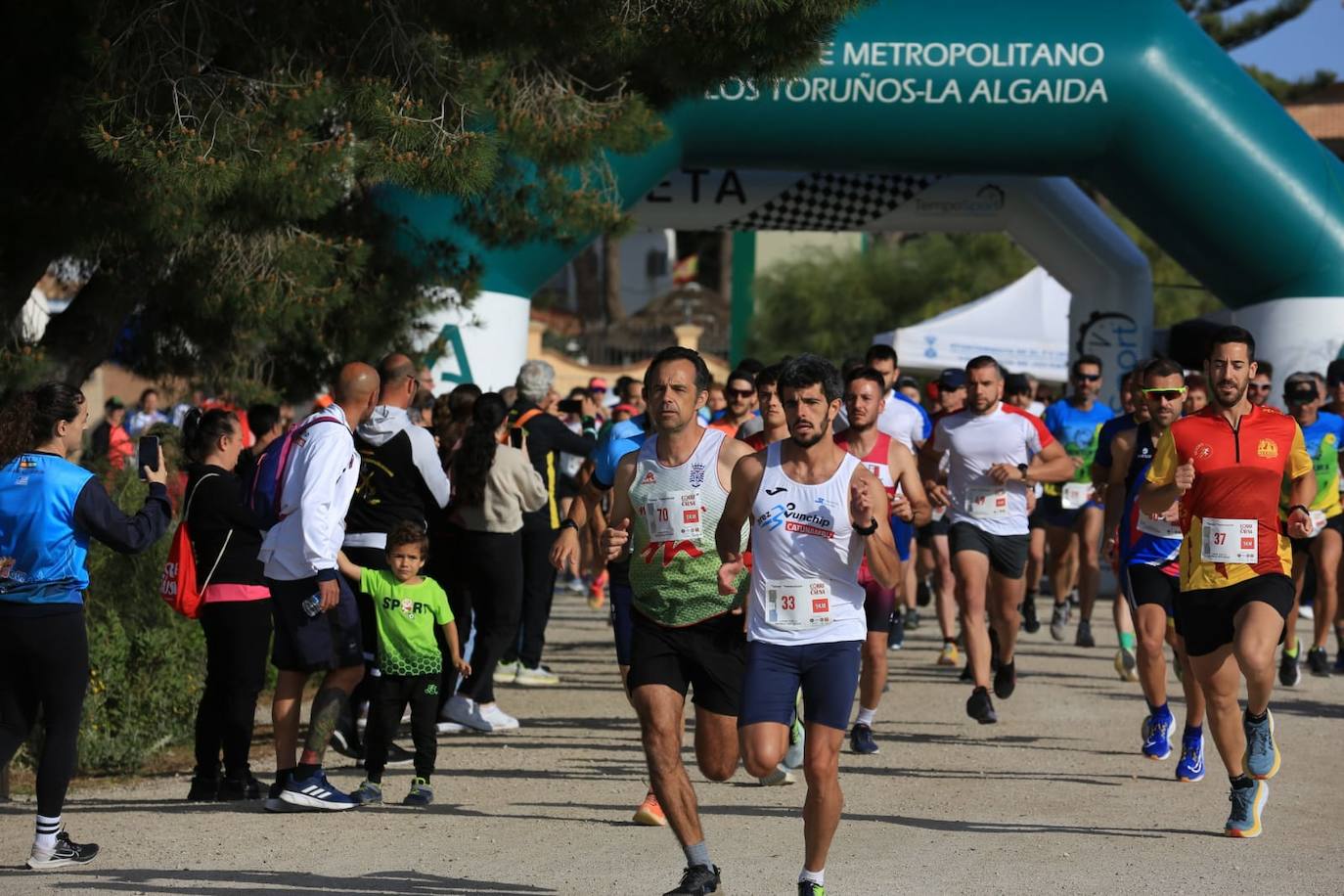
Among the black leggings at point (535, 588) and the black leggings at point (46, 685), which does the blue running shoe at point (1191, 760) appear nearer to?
the black leggings at point (535, 588)

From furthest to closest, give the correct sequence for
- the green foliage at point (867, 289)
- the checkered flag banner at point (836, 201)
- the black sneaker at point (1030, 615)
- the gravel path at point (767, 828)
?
1. the green foliage at point (867, 289)
2. the checkered flag banner at point (836, 201)
3. the black sneaker at point (1030, 615)
4. the gravel path at point (767, 828)

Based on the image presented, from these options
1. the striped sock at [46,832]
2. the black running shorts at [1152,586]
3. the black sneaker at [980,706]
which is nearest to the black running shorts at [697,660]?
the striped sock at [46,832]

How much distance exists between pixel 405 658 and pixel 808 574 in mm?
2635

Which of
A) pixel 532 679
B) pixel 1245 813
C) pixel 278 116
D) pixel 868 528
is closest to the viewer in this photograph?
pixel 868 528

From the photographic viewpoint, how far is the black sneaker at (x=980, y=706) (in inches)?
373

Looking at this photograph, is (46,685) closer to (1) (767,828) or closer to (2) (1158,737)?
(1) (767,828)

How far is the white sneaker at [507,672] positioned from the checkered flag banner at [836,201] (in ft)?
23.4

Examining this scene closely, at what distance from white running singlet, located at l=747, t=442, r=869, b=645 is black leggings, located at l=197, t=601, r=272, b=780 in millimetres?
2813

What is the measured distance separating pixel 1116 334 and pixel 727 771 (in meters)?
12.9

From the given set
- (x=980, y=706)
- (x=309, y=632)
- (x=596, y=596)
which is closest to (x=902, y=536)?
(x=980, y=706)

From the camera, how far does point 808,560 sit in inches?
228

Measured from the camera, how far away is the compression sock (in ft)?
19.1

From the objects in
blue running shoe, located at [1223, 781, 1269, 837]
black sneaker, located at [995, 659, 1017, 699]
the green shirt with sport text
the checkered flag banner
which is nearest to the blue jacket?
the green shirt with sport text

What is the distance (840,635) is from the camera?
578cm
